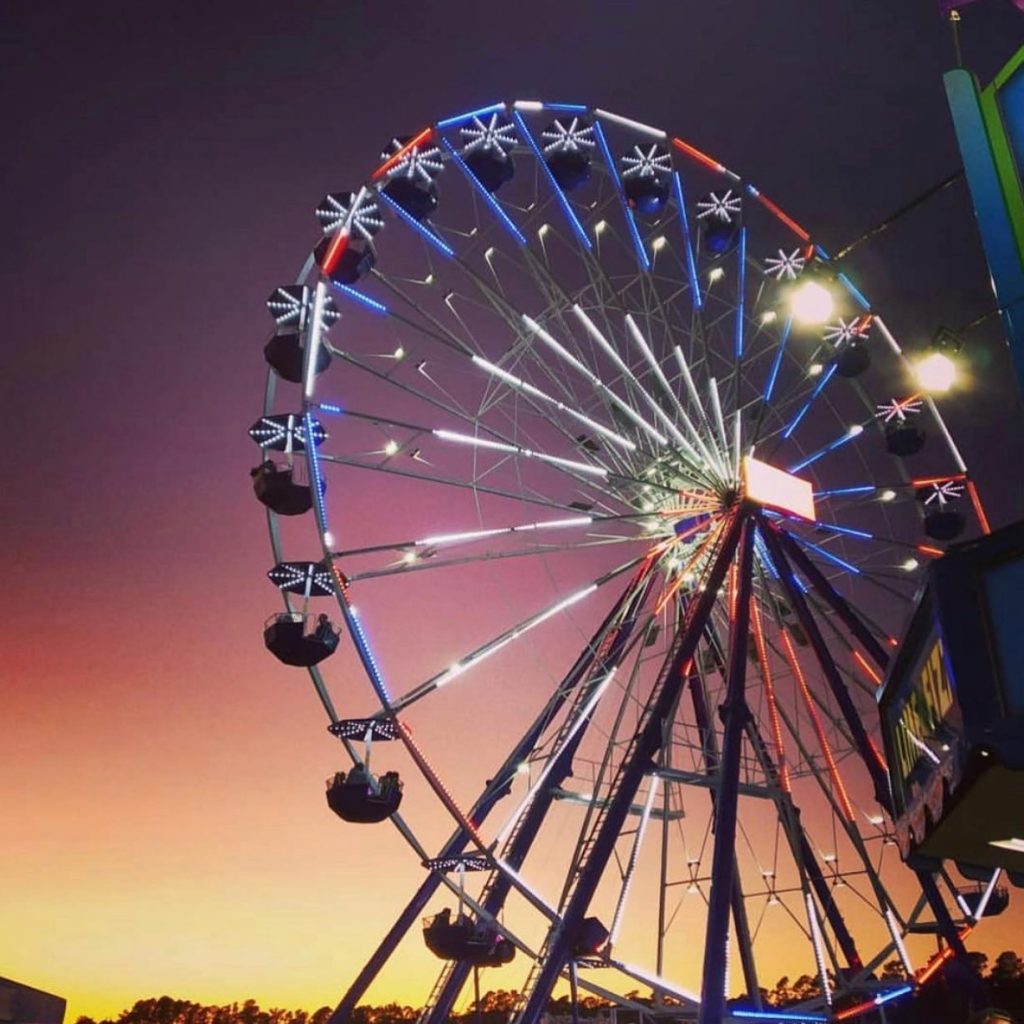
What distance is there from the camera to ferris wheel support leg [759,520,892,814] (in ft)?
54.0

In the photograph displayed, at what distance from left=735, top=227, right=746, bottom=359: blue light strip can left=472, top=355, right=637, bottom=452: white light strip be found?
2.78m

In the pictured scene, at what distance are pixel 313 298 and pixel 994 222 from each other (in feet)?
36.4

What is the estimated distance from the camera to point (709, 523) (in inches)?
669

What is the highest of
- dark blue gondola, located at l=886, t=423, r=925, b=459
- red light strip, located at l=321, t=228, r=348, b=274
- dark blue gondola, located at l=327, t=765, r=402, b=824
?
red light strip, located at l=321, t=228, r=348, b=274

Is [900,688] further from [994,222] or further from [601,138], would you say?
[601,138]

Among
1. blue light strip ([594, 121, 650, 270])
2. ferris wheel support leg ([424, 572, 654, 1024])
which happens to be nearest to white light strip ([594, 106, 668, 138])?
blue light strip ([594, 121, 650, 270])

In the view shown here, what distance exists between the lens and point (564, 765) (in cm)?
1764

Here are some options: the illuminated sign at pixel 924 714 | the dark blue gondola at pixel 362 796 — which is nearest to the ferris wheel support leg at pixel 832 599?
the dark blue gondola at pixel 362 796

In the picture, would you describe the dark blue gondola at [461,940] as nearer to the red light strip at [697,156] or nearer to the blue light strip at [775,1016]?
the blue light strip at [775,1016]

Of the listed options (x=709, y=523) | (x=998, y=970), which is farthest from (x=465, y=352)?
(x=998, y=970)

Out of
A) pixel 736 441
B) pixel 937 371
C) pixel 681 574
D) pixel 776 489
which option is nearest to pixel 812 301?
pixel 937 371

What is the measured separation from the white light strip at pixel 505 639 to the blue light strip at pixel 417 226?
604cm

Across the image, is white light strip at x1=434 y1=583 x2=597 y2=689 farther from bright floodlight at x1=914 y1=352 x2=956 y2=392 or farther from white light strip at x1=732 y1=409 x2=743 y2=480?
bright floodlight at x1=914 y1=352 x2=956 y2=392

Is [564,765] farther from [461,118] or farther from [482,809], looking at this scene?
[461,118]
